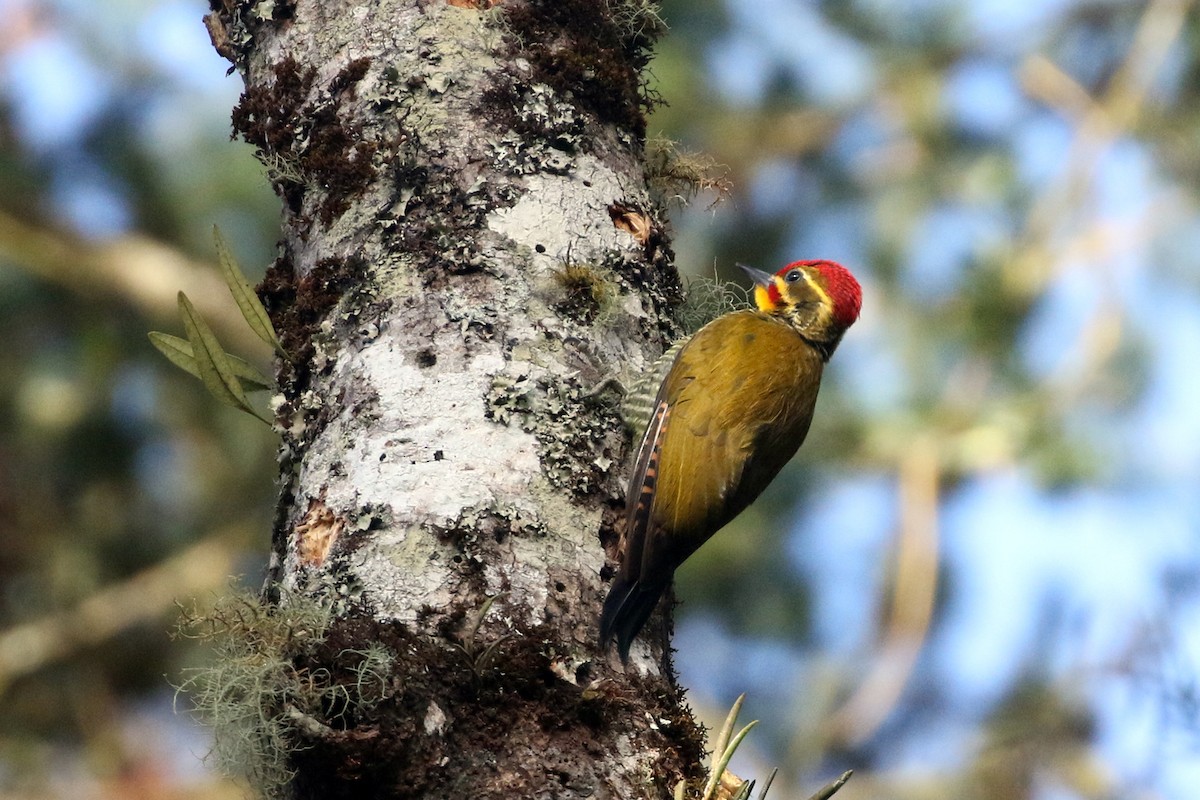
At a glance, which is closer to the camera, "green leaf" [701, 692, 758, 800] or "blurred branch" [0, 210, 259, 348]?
"green leaf" [701, 692, 758, 800]

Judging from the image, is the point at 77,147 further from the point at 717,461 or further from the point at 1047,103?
the point at 1047,103

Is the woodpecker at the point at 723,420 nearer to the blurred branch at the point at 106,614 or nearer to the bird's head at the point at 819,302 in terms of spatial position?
the bird's head at the point at 819,302

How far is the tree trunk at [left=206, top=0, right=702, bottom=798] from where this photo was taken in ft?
6.49

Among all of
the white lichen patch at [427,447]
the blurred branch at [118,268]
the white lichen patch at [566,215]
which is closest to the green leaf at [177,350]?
the white lichen patch at [427,447]

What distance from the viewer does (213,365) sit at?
262 centimetres

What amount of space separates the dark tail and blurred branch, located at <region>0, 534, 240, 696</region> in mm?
3881

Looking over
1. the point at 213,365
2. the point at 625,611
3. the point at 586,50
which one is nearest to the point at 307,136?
the point at 213,365

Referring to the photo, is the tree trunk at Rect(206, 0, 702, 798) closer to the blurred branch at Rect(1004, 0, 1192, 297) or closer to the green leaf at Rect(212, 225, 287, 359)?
the green leaf at Rect(212, 225, 287, 359)

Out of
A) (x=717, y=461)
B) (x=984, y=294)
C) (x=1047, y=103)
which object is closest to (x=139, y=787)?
(x=717, y=461)

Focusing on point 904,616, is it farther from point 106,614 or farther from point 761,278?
point 106,614

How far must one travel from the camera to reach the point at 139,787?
5777 mm

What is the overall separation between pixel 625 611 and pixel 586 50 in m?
1.22

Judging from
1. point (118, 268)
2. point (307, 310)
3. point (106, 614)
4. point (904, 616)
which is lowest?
point (307, 310)

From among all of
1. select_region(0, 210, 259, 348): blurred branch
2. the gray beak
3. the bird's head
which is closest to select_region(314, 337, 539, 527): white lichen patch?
the bird's head
